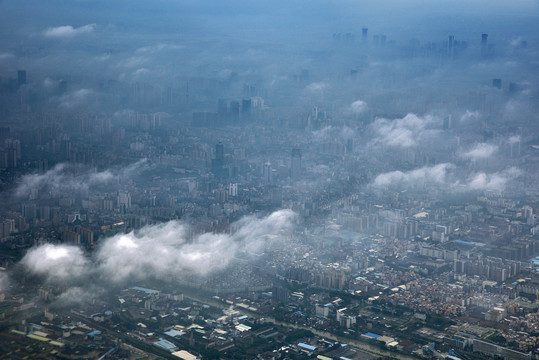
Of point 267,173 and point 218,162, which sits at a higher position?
point 218,162

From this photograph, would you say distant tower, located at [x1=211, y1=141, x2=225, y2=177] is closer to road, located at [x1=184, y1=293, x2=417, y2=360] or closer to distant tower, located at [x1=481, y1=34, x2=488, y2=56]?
road, located at [x1=184, y1=293, x2=417, y2=360]

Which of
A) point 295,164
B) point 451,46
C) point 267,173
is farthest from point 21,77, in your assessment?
point 451,46

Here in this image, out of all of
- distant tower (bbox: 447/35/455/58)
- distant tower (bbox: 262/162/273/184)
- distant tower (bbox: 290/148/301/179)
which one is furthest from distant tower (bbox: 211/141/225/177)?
distant tower (bbox: 447/35/455/58)

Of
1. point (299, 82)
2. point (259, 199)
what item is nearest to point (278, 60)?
point (299, 82)

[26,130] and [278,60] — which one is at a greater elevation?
[278,60]

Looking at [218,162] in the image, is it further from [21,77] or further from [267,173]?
[21,77]

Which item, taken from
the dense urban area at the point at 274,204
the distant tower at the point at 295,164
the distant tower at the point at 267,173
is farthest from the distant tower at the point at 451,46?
the distant tower at the point at 267,173

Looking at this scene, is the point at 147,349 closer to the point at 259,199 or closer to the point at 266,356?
the point at 266,356
